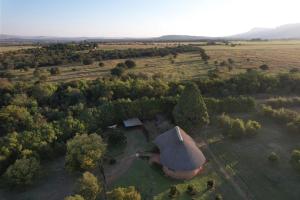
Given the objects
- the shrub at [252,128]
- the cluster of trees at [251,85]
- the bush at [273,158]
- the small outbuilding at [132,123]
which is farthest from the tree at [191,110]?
the cluster of trees at [251,85]

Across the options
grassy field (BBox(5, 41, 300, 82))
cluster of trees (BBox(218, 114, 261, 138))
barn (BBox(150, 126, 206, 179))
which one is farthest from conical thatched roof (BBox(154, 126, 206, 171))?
grassy field (BBox(5, 41, 300, 82))

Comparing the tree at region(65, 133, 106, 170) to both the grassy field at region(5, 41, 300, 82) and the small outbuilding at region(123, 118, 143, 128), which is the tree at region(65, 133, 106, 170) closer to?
the small outbuilding at region(123, 118, 143, 128)

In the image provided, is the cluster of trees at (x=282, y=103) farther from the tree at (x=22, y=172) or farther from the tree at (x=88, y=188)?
the tree at (x=22, y=172)

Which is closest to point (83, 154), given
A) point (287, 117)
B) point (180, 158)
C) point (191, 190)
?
point (180, 158)

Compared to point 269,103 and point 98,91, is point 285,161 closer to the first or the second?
point 269,103

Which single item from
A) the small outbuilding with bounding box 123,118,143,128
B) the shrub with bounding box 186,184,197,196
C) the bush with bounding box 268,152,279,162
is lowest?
the shrub with bounding box 186,184,197,196

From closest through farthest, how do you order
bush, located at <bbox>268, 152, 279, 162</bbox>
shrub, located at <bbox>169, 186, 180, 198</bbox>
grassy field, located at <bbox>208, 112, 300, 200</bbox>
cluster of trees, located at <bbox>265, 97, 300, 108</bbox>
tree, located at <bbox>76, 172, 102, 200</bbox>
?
tree, located at <bbox>76, 172, 102, 200</bbox> < shrub, located at <bbox>169, 186, 180, 198</bbox> < grassy field, located at <bbox>208, 112, 300, 200</bbox> < bush, located at <bbox>268, 152, 279, 162</bbox> < cluster of trees, located at <bbox>265, 97, 300, 108</bbox>

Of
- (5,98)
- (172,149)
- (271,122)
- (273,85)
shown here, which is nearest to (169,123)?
(172,149)
